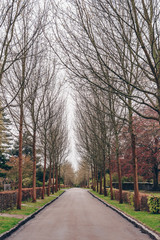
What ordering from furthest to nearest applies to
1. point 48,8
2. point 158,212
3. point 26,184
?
point 26,184 → point 158,212 → point 48,8

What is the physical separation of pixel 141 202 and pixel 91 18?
425 inches

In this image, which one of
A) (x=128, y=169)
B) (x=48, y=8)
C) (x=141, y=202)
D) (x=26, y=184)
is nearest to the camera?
(x=48, y=8)

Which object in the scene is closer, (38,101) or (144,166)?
(38,101)

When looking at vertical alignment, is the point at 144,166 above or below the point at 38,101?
below

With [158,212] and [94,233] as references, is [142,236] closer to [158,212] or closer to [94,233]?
[94,233]

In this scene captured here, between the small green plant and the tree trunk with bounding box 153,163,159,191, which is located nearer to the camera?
the small green plant

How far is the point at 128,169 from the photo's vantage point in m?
40.4

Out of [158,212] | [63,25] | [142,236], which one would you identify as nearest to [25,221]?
[142,236]

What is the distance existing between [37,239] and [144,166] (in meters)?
30.8

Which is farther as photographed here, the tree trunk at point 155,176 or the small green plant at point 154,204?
the tree trunk at point 155,176

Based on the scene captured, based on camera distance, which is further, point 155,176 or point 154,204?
point 155,176

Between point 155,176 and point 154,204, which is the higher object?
point 155,176

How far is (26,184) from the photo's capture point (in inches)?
1695

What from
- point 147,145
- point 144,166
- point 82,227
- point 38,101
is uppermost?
point 38,101
